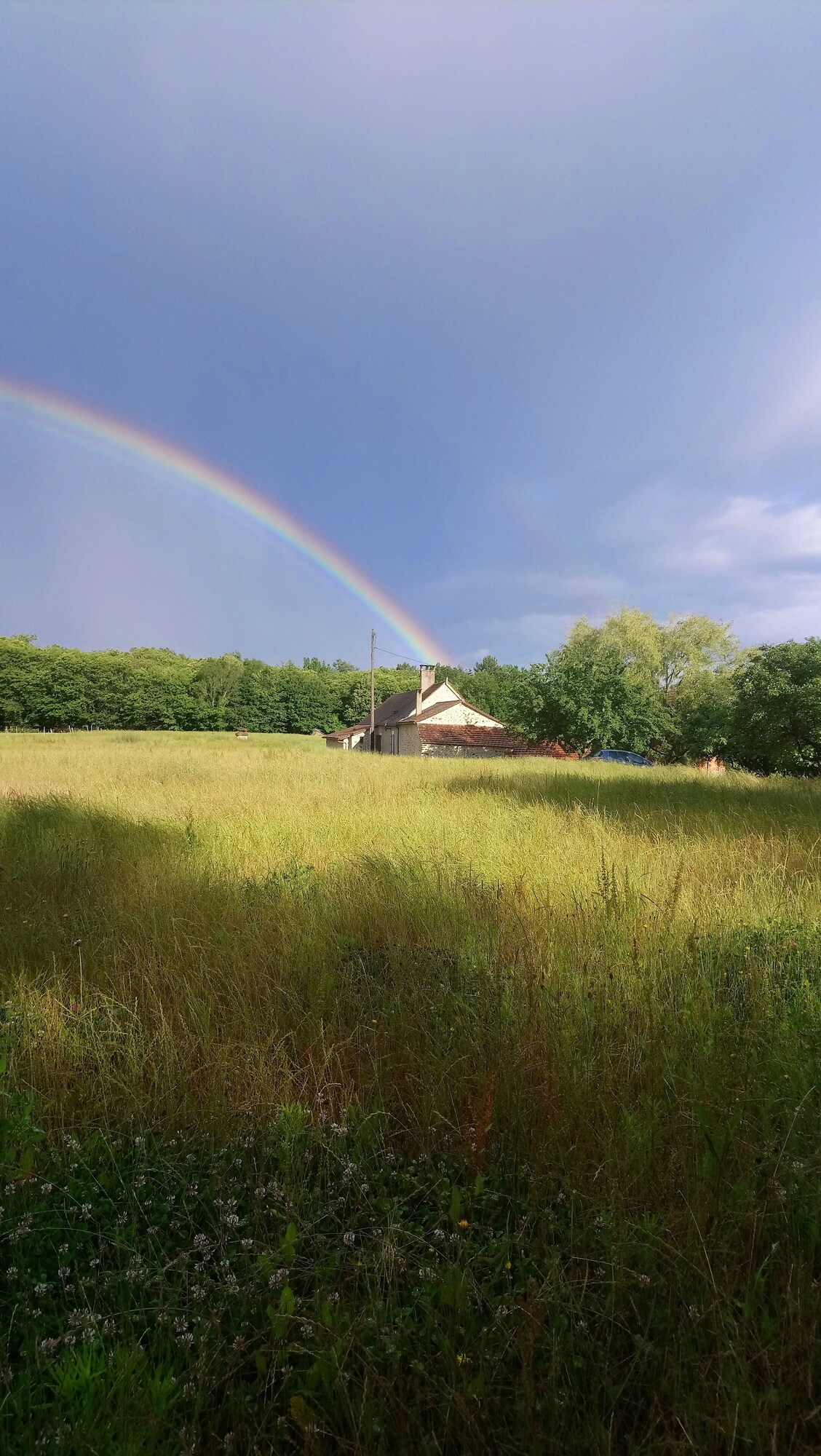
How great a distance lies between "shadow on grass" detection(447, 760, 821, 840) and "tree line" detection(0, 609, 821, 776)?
10463mm

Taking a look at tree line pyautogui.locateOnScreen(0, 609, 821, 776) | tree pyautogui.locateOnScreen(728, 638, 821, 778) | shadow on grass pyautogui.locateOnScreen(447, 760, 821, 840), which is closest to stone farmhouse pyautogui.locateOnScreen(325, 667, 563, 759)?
tree line pyautogui.locateOnScreen(0, 609, 821, 776)

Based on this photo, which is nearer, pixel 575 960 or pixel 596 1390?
pixel 596 1390

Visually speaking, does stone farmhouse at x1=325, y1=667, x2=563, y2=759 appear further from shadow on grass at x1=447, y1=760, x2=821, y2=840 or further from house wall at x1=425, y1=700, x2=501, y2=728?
shadow on grass at x1=447, y1=760, x2=821, y2=840

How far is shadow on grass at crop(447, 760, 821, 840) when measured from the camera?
280 inches

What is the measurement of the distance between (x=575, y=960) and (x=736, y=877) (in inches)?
95.3

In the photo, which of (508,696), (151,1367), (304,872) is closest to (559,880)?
(304,872)

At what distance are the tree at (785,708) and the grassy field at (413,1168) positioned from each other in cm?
2108

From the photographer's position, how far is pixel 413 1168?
1.94m

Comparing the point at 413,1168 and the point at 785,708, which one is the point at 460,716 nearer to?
the point at 785,708

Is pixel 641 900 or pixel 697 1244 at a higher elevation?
pixel 641 900

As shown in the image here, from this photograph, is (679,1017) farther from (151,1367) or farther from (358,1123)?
(151,1367)

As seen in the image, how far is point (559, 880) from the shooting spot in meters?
4.69

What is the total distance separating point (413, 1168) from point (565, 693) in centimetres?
3776

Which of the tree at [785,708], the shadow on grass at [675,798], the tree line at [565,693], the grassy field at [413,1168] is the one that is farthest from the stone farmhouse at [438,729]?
the grassy field at [413,1168]
